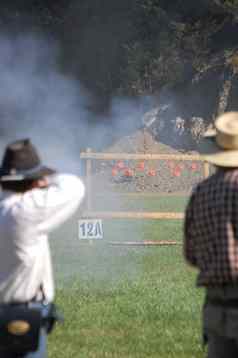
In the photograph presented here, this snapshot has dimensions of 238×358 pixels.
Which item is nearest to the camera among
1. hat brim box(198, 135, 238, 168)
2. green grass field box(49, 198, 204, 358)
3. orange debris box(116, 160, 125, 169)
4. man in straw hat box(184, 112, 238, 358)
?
man in straw hat box(184, 112, 238, 358)

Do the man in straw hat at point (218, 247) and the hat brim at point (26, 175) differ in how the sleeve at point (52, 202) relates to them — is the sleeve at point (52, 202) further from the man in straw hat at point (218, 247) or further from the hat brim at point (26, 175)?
the man in straw hat at point (218, 247)

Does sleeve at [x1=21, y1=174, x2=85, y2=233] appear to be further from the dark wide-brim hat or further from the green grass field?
the green grass field

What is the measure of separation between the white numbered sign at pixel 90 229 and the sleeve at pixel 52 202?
7.42 metres

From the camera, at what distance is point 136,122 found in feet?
115

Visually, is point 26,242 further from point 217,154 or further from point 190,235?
point 217,154

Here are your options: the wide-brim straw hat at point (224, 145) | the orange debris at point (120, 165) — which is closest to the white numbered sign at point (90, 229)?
the wide-brim straw hat at point (224, 145)

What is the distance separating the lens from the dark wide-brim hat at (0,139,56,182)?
4.79 meters

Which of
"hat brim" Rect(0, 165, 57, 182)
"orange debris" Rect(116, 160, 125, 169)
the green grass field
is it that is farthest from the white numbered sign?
"orange debris" Rect(116, 160, 125, 169)

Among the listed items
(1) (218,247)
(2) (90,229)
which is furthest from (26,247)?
(2) (90,229)

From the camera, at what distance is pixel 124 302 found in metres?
9.10

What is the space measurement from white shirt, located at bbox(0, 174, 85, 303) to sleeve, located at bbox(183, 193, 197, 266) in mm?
658

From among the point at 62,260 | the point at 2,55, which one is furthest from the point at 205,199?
the point at 2,55

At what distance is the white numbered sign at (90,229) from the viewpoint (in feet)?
40.5

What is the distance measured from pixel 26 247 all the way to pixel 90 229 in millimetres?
7663
